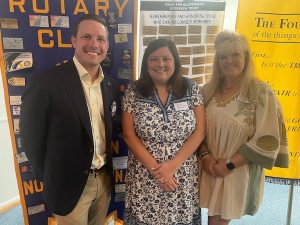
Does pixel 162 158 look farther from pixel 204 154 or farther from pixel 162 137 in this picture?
pixel 204 154

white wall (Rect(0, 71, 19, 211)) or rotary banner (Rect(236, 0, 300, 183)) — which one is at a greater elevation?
rotary banner (Rect(236, 0, 300, 183))

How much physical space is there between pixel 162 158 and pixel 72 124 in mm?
552

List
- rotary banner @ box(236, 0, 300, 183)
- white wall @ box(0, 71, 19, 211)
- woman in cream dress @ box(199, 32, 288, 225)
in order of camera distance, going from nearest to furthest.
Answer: woman in cream dress @ box(199, 32, 288, 225), rotary banner @ box(236, 0, 300, 183), white wall @ box(0, 71, 19, 211)

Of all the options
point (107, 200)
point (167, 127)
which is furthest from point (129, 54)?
point (107, 200)

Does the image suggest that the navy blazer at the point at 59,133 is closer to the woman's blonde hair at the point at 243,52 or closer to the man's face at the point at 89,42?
the man's face at the point at 89,42

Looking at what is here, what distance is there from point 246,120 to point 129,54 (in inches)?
37.1

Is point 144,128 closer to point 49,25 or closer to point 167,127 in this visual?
point 167,127

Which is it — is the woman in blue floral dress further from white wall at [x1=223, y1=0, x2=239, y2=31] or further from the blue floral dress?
white wall at [x1=223, y1=0, x2=239, y2=31]

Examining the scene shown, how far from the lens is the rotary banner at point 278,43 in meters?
2.24

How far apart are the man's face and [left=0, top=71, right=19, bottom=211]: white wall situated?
1.47 m

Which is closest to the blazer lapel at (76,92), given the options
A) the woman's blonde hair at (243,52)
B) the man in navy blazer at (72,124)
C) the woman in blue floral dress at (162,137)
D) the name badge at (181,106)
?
the man in navy blazer at (72,124)

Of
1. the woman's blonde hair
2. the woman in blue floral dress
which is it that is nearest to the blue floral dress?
the woman in blue floral dress

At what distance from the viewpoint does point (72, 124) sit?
149 centimetres

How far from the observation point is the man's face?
1521 mm
